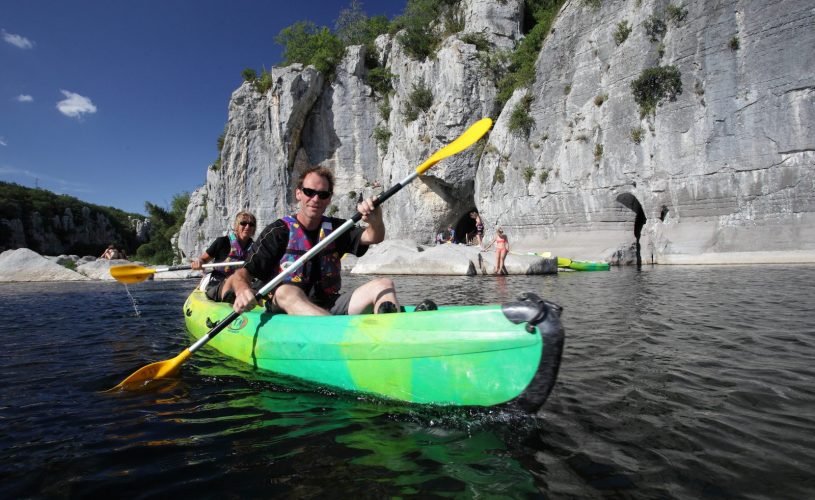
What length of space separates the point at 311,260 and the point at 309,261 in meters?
0.02

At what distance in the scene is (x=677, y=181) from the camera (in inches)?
583

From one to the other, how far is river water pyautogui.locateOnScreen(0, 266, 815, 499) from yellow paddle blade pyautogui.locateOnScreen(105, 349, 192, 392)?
0.18m

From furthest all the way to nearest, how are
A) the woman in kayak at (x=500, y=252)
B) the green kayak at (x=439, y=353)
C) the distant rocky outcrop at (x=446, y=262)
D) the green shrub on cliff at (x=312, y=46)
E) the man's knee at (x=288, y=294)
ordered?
1. the green shrub on cliff at (x=312, y=46)
2. the distant rocky outcrop at (x=446, y=262)
3. the woman in kayak at (x=500, y=252)
4. the man's knee at (x=288, y=294)
5. the green kayak at (x=439, y=353)

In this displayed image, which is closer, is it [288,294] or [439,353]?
[439,353]

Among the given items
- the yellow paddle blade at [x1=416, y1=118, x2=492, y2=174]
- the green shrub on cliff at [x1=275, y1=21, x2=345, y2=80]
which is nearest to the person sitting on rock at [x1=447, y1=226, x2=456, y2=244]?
the green shrub on cliff at [x1=275, y1=21, x2=345, y2=80]

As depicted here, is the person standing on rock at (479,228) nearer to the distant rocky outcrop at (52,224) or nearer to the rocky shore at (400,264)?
the rocky shore at (400,264)

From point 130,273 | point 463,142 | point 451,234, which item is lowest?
point 130,273

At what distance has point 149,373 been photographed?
303cm

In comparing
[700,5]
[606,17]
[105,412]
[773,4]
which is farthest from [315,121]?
[105,412]

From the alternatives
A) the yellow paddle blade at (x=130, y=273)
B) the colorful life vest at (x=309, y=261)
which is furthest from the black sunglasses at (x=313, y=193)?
the yellow paddle blade at (x=130, y=273)

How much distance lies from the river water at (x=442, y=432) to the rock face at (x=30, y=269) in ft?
61.9

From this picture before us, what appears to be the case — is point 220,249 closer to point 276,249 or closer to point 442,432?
point 276,249

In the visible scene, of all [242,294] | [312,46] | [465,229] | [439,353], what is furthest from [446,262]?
[312,46]

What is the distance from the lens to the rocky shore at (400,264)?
488 inches
